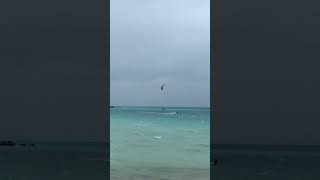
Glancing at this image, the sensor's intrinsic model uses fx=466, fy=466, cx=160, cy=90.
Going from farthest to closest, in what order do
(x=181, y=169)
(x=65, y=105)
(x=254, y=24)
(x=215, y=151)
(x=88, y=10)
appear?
1. (x=215, y=151)
2. (x=181, y=169)
3. (x=254, y=24)
4. (x=65, y=105)
5. (x=88, y=10)

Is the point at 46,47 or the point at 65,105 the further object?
the point at 46,47

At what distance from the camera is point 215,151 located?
1870 cm

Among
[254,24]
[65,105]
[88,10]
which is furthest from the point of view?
[254,24]

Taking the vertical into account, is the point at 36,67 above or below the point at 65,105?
above

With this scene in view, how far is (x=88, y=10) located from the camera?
624cm

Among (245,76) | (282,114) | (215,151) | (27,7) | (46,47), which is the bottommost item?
(215,151)

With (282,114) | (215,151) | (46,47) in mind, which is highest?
(46,47)

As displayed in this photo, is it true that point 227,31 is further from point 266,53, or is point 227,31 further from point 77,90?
point 77,90

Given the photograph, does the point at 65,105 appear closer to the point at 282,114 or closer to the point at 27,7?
the point at 27,7

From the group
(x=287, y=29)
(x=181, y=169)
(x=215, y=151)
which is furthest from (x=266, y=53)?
(x=215, y=151)

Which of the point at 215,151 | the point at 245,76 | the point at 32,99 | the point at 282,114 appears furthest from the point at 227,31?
the point at 215,151

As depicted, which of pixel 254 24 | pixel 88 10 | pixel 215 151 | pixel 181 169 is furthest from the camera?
pixel 215 151

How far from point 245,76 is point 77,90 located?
2398 mm

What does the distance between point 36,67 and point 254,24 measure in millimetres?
3396
